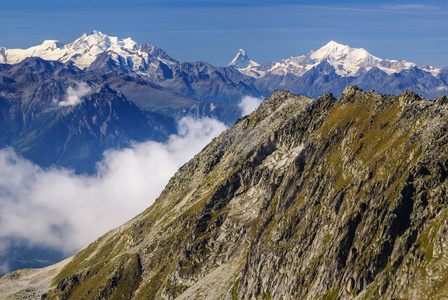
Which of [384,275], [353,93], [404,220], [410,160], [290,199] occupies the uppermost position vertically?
[353,93]

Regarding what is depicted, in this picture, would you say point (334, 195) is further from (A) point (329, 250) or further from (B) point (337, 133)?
(B) point (337, 133)

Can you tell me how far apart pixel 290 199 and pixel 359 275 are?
53.9m

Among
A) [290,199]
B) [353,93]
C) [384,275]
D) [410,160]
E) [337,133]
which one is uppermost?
[353,93]

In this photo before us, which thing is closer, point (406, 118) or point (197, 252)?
point (406, 118)

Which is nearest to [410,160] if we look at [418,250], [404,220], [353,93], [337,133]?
[404,220]

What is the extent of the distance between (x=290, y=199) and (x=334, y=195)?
25.8m

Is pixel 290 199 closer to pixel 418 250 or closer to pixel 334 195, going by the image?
pixel 334 195

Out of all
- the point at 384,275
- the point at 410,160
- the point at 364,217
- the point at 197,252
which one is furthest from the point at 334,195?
the point at 197,252

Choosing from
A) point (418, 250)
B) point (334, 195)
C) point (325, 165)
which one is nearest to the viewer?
point (418, 250)

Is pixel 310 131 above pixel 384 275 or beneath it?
above

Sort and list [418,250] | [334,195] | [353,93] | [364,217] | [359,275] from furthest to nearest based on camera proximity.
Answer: [353,93], [334,195], [364,217], [359,275], [418,250]

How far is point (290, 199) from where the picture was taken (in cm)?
16788

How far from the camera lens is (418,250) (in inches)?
4281

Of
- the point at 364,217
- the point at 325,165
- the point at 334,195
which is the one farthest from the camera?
the point at 325,165
